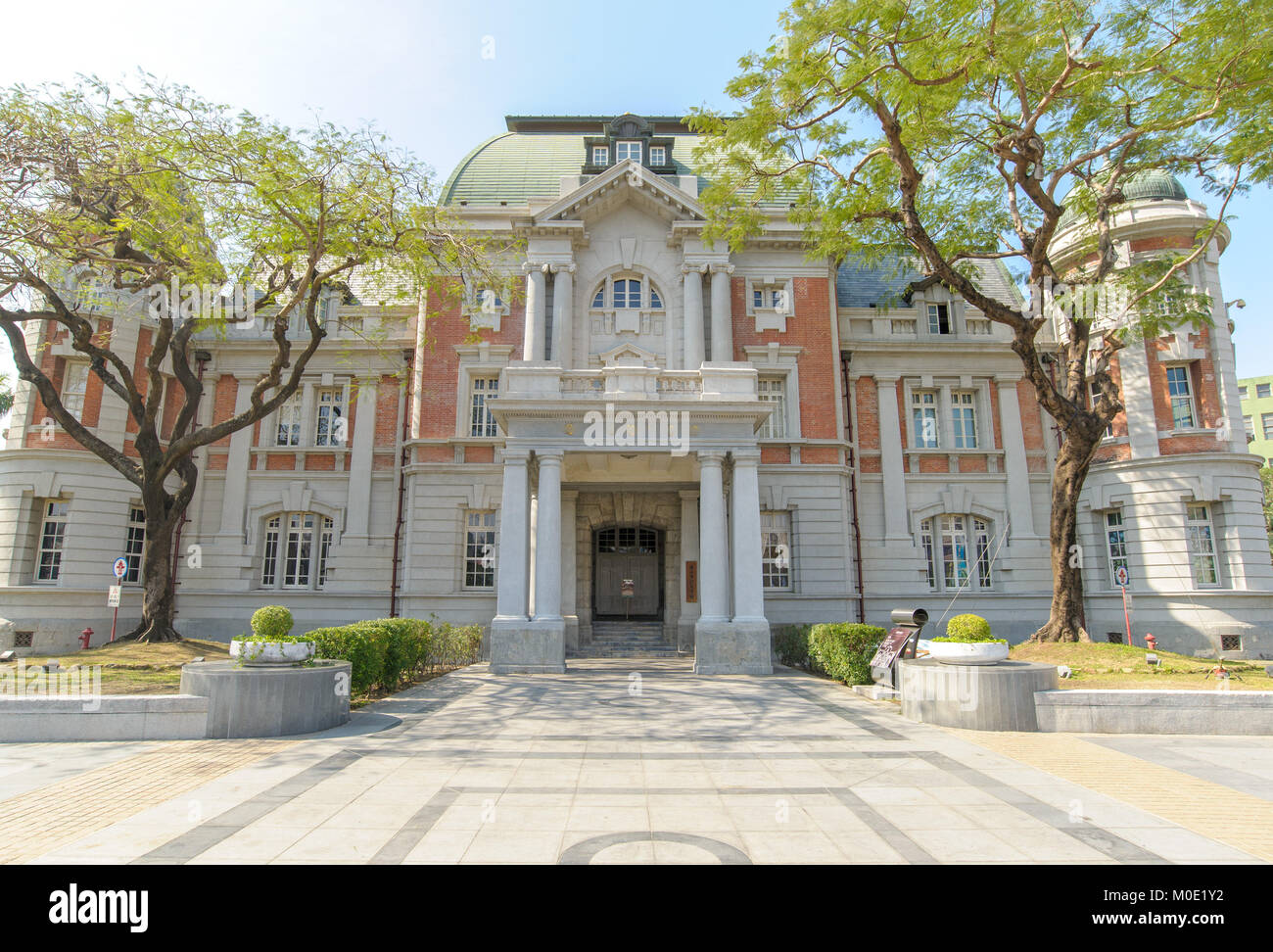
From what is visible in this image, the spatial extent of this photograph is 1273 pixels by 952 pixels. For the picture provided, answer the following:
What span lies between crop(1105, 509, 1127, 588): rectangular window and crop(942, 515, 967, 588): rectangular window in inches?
162

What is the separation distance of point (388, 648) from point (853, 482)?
51.7 ft

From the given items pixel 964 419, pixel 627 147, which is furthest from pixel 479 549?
pixel 964 419

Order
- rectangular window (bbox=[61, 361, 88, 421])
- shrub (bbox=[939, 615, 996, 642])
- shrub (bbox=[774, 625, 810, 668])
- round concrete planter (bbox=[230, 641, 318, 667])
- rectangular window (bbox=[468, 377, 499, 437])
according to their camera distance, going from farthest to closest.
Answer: rectangular window (bbox=[468, 377, 499, 437]) < rectangular window (bbox=[61, 361, 88, 421]) < shrub (bbox=[774, 625, 810, 668]) < shrub (bbox=[939, 615, 996, 642]) < round concrete planter (bbox=[230, 641, 318, 667])

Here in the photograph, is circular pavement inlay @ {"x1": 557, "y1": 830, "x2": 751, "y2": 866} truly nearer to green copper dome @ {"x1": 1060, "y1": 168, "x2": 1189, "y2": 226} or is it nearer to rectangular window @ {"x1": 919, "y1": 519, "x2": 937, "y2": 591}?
rectangular window @ {"x1": 919, "y1": 519, "x2": 937, "y2": 591}

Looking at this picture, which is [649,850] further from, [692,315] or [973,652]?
[692,315]

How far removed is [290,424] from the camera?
2395cm

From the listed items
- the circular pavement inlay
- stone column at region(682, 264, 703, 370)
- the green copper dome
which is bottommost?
the circular pavement inlay

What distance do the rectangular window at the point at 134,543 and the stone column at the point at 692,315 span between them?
59.1ft

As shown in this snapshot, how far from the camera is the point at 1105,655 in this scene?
13734 millimetres

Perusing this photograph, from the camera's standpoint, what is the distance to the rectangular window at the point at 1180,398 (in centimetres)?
2117

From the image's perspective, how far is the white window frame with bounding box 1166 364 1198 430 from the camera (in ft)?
69.3

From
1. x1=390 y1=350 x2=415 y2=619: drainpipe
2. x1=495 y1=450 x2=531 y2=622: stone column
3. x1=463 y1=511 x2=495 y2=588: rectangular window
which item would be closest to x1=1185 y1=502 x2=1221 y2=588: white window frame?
x1=495 y1=450 x2=531 y2=622: stone column

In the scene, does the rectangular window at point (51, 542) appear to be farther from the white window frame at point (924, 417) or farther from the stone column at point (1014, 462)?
the stone column at point (1014, 462)

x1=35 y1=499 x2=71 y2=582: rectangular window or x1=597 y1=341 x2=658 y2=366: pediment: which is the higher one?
x1=597 y1=341 x2=658 y2=366: pediment
